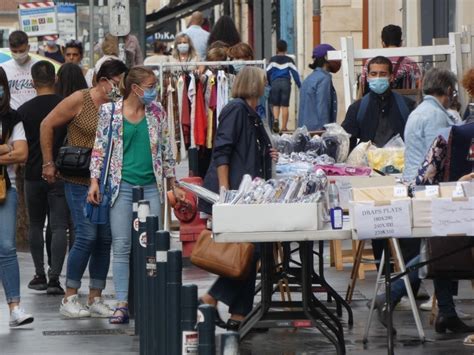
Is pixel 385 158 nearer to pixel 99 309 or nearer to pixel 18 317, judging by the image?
pixel 99 309

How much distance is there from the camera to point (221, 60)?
18891 mm

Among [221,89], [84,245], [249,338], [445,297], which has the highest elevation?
[221,89]

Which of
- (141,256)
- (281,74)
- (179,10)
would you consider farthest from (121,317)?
(179,10)

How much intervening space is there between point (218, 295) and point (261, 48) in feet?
58.1

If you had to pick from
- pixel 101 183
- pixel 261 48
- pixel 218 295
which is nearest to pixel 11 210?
pixel 101 183

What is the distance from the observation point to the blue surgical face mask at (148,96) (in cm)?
1200

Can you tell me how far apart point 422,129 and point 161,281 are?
3.73 meters

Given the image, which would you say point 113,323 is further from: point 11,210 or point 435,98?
point 435,98

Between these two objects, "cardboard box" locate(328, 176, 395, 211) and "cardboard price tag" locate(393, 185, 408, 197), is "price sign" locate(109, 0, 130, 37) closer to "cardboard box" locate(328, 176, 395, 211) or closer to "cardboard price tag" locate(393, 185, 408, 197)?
"cardboard box" locate(328, 176, 395, 211)

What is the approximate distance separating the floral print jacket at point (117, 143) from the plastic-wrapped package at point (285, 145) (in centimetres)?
217

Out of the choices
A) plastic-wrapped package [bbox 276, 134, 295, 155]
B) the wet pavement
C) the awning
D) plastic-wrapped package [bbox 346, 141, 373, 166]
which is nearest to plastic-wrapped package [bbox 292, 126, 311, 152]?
plastic-wrapped package [bbox 276, 134, 295, 155]

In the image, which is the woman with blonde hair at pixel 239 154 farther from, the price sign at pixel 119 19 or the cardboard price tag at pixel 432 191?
the price sign at pixel 119 19

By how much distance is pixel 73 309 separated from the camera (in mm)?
12688

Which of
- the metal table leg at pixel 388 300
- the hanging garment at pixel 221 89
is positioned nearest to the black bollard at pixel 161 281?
the metal table leg at pixel 388 300
